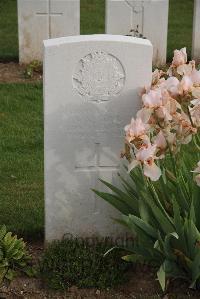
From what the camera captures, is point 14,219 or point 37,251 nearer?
point 37,251

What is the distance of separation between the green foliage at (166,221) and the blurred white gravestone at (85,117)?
230 millimetres

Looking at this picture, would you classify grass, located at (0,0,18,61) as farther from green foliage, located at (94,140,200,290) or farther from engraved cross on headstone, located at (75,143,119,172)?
green foliage, located at (94,140,200,290)

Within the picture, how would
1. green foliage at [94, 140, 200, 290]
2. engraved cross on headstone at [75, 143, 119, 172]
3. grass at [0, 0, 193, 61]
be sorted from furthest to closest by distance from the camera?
1. grass at [0, 0, 193, 61]
2. engraved cross on headstone at [75, 143, 119, 172]
3. green foliage at [94, 140, 200, 290]

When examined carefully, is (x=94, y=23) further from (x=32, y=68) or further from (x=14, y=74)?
(x=14, y=74)

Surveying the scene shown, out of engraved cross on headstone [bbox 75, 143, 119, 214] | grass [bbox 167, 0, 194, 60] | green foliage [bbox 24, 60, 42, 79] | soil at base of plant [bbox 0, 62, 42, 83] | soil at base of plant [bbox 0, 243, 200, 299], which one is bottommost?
soil at base of plant [bbox 0, 243, 200, 299]

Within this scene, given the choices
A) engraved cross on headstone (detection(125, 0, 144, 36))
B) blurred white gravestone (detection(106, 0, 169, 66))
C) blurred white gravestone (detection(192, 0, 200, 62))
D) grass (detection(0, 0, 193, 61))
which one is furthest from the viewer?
grass (detection(0, 0, 193, 61))

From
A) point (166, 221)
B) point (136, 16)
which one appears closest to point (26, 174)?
point (166, 221)

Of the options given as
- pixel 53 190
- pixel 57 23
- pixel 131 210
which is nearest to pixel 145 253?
pixel 131 210

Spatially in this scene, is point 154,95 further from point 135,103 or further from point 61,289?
point 61,289

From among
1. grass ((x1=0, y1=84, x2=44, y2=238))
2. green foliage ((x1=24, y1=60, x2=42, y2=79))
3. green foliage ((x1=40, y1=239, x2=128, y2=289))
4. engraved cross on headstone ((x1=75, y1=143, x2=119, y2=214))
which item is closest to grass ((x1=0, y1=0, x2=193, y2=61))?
green foliage ((x1=24, y1=60, x2=42, y2=79))

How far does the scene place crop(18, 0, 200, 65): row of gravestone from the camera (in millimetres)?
8633

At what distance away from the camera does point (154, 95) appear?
145 inches

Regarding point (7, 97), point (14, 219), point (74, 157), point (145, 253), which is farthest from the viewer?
point (7, 97)

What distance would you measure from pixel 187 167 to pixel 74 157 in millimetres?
699
